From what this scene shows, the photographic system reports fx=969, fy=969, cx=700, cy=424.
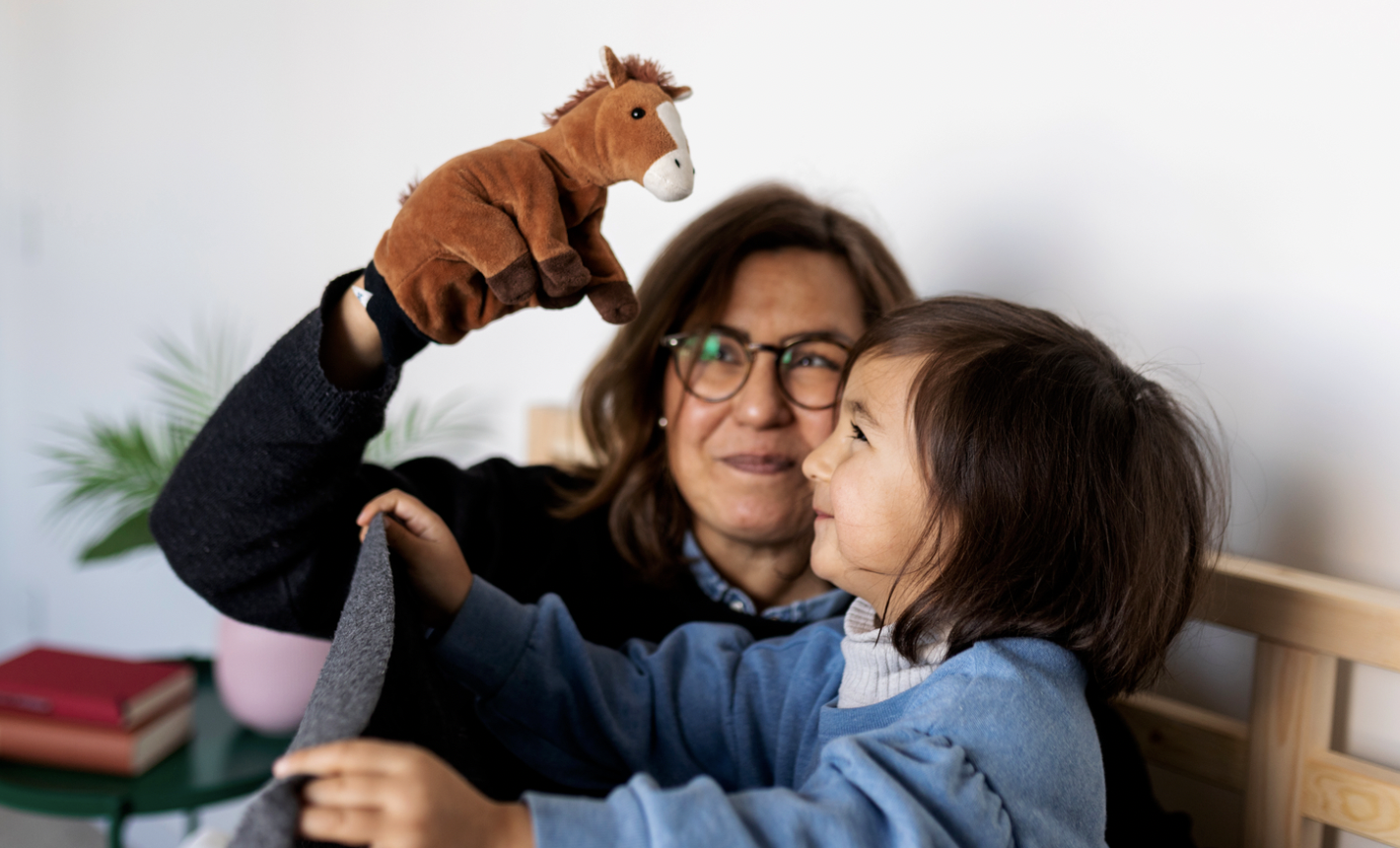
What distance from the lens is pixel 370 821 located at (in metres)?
0.53

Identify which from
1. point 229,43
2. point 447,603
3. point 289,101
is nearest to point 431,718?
point 447,603

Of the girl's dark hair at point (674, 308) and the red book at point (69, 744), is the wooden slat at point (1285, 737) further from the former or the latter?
the red book at point (69, 744)

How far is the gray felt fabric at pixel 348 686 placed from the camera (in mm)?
514

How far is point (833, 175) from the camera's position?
1506 millimetres

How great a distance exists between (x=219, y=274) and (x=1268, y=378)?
7.53ft

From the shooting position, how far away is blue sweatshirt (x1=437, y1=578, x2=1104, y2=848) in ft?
2.01

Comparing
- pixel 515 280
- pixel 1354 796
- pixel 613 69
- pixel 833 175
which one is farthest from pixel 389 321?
pixel 1354 796

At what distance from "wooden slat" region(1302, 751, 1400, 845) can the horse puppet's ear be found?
984 mm

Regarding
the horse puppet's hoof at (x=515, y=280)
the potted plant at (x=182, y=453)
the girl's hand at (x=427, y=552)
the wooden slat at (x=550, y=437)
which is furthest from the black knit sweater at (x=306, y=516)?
the wooden slat at (x=550, y=437)

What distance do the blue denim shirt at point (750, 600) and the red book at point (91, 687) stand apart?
0.97 metres

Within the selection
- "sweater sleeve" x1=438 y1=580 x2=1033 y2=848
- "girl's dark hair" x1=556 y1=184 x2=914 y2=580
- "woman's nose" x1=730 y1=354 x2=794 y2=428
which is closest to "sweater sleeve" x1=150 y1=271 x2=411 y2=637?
"sweater sleeve" x1=438 y1=580 x2=1033 y2=848

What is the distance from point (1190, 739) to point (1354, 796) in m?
0.17

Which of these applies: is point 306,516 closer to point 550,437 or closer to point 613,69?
point 613,69

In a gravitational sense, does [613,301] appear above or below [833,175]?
below
